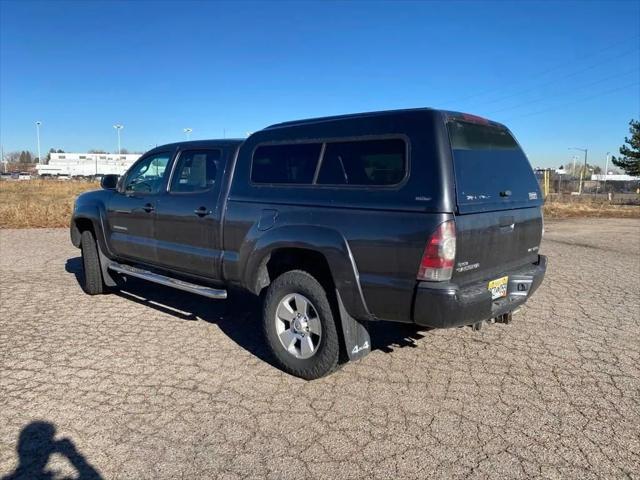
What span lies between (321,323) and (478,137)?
186 centimetres

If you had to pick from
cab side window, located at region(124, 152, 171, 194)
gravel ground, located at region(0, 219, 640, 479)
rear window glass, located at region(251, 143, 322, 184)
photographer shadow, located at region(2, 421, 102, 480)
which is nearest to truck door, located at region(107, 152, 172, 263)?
cab side window, located at region(124, 152, 171, 194)

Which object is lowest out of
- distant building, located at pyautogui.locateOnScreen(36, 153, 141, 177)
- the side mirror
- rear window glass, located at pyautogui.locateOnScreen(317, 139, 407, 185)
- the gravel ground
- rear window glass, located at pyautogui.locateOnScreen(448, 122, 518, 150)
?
the gravel ground

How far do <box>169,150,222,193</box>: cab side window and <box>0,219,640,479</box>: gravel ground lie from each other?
149 centimetres

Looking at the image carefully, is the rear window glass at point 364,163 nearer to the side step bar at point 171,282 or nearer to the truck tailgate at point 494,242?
the truck tailgate at point 494,242

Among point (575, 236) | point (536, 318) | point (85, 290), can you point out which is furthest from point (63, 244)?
point (575, 236)

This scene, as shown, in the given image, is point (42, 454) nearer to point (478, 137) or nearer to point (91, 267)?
point (478, 137)

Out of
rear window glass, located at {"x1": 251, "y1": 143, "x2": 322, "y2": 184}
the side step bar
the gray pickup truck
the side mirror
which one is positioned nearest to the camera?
the gray pickup truck

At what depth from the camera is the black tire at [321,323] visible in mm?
3691

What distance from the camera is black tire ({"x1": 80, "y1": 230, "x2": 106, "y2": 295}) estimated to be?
20.9 feet

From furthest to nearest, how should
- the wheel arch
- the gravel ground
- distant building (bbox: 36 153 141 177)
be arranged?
distant building (bbox: 36 153 141 177)
the wheel arch
the gravel ground

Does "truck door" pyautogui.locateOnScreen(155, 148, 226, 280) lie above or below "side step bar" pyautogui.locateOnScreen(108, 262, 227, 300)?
above

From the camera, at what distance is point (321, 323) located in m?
3.75

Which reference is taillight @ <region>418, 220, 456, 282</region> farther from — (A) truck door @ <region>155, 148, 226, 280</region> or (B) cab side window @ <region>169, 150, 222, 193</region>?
(B) cab side window @ <region>169, 150, 222, 193</region>

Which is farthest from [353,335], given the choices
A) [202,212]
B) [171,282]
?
[171,282]
